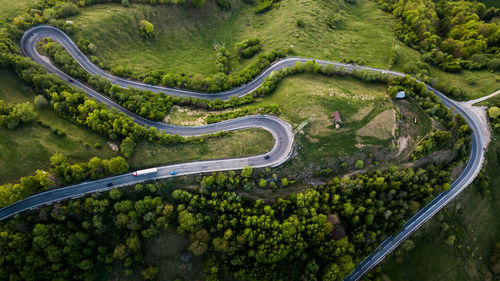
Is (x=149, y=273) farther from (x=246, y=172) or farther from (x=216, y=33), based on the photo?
(x=216, y=33)

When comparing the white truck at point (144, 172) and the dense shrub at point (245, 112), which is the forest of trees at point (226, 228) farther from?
the dense shrub at point (245, 112)

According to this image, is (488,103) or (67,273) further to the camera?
(488,103)

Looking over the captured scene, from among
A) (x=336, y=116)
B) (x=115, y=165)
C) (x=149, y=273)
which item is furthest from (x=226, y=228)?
(x=336, y=116)

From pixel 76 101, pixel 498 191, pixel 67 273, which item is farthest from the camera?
pixel 498 191

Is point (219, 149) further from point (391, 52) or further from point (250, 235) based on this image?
point (391, 52)

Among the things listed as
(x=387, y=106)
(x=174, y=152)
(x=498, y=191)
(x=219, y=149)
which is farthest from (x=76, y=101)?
(x=498, y=191)

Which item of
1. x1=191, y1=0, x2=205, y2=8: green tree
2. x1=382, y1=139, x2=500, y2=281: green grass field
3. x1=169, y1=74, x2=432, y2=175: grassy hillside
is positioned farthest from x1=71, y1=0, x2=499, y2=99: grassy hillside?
x1=382, y1=139, x2=500, y2=281: green grass field
